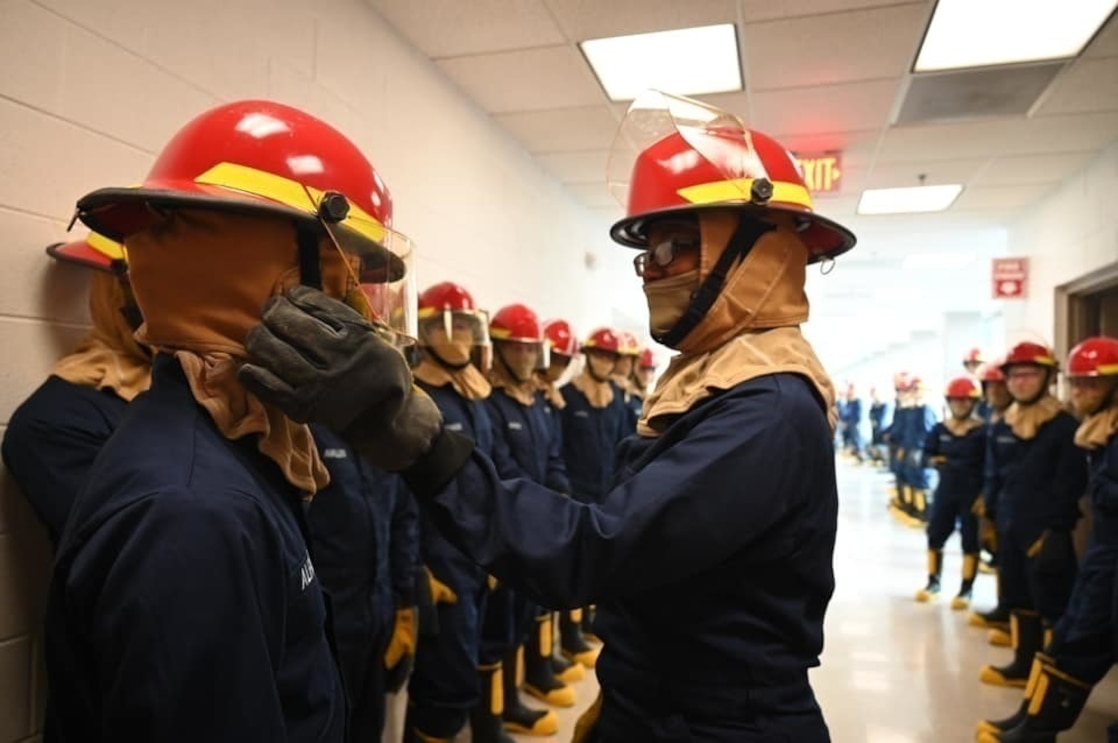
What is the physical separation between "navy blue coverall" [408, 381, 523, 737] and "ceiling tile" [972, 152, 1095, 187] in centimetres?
472

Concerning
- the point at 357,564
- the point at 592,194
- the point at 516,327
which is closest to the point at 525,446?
the point at 516,327

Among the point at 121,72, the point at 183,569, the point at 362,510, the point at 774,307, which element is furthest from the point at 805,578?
the point at 121,72

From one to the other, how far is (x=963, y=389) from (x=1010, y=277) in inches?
51.6

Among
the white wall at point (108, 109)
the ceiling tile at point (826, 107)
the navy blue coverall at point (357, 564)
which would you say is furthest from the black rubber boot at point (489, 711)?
→ the ceiling tile at point (826, 107)

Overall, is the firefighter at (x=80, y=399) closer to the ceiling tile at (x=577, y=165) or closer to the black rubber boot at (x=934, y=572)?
the ceiling tile at (x=577, y=165)

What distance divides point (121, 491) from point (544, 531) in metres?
0.55

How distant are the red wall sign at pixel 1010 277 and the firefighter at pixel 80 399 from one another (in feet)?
23.2

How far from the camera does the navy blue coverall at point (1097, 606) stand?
3.09m

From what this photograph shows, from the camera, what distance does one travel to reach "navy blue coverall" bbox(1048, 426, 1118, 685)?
3092 mm

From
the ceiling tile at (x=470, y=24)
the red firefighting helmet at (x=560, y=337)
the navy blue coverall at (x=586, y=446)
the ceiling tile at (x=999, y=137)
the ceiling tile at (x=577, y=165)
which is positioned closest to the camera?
the ceiling tile at (x=470, y=24)

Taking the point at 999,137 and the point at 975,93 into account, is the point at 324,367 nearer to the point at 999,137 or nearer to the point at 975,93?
the point at 975,93

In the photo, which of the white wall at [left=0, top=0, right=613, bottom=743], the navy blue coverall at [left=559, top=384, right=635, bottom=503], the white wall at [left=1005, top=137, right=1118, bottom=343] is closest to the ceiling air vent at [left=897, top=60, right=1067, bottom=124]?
the white wall at [left=1005, top=137, right=1118, bottom=343]

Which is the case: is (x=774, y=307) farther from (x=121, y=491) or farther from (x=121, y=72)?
(x=121, y=72)

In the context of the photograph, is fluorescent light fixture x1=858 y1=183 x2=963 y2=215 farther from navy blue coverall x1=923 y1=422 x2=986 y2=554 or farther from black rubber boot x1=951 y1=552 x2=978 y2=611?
black rubber boot x1=951 y1=552 x2=978 y2=611
